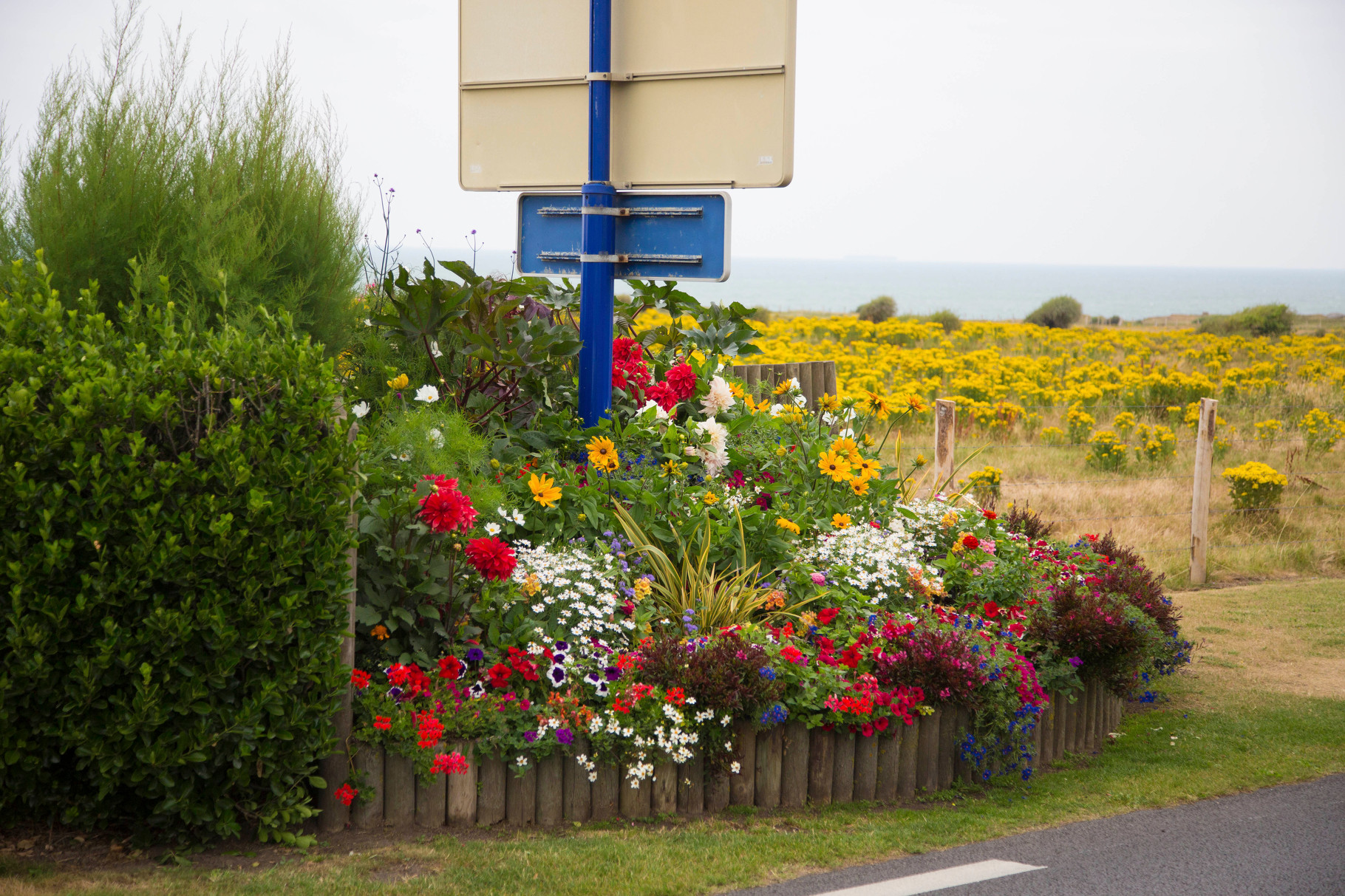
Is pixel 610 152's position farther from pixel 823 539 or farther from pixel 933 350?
pixel 933 350

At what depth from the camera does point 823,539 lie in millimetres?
4734

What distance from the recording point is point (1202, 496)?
25.3ft

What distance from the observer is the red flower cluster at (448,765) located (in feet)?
10.3

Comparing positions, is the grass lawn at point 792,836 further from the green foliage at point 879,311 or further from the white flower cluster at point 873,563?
the green foliage at point 879,311

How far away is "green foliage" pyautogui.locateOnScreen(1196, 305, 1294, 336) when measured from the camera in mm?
35594

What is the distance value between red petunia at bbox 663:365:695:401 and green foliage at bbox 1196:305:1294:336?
115 ft

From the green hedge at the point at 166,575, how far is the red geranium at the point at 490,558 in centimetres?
57

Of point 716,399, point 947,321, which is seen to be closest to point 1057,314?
point 947,321

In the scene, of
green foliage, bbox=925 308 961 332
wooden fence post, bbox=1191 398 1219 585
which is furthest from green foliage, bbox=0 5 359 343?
green foliage, bbox=925 308 961 332

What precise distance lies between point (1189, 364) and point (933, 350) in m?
6.42

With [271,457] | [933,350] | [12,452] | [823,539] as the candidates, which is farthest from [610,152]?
[933,350]

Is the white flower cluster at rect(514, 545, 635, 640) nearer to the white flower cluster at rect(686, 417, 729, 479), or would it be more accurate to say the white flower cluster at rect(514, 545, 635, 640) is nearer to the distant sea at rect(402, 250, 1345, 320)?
the white flower cluster at rect(686, 417, 729, 479)

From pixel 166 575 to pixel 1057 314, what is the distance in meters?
42.5

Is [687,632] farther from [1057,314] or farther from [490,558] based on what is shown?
[1057,314]
